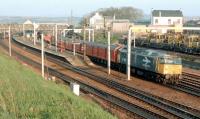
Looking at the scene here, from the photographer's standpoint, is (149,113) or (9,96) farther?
(149,113)

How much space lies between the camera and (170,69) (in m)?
38.6

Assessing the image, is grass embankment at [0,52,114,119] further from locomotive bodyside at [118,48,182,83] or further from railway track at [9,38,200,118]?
locomotive bodyside at [118,48,182,83]

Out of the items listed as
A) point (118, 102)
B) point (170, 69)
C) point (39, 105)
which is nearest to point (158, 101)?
point (118, 102)

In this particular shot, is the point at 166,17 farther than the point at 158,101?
Yes

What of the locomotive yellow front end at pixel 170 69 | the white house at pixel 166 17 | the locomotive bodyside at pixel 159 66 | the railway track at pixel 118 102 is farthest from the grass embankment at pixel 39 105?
the white house at pixel 166 17

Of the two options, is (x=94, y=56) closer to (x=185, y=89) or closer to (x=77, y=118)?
(x=185, y=89)

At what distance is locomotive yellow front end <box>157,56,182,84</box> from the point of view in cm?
3853

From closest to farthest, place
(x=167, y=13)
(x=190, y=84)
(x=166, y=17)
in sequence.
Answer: (x=190, y=84), (x=166, y=17), (x=167, y=13)

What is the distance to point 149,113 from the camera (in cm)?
2547

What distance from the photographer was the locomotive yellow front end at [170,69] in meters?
38.5

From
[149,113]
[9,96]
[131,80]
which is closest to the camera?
[9,96]

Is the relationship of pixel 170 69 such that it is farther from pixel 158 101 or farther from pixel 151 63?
pixel 158 101

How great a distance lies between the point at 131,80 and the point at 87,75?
16.5 feet

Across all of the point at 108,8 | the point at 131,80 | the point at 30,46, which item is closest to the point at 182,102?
the point at 131,80
